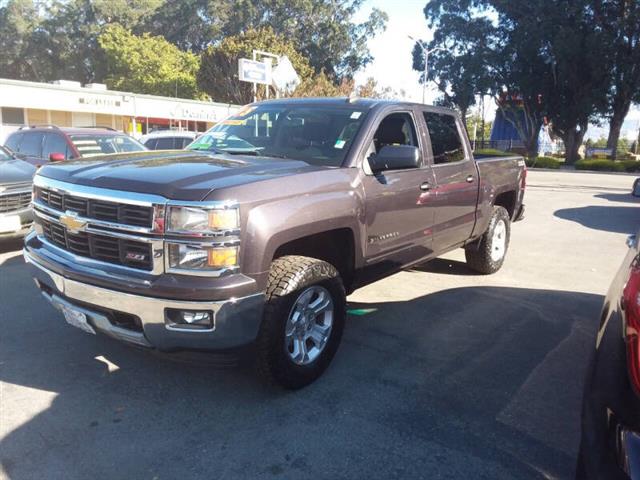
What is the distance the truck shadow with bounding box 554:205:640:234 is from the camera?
33.0 feet

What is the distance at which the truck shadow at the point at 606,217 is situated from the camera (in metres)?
10.1

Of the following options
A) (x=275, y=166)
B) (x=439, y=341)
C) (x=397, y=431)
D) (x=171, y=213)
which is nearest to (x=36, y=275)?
(x=171, y=213)

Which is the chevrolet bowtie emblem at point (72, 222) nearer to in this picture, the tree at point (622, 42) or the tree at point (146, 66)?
the tree at point (622, 42)

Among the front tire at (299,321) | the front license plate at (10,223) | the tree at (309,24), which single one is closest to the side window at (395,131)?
the front tire at (299,321)

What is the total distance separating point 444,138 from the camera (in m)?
5.22

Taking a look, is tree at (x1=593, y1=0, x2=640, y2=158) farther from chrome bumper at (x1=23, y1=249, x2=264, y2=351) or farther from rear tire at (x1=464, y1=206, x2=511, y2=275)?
chrome bumper at (x1=23, y1=249, x2=264, y2=351)

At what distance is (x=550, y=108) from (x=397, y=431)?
131 ft

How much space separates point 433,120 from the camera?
201 inches

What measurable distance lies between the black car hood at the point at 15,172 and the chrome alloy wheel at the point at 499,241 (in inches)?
242

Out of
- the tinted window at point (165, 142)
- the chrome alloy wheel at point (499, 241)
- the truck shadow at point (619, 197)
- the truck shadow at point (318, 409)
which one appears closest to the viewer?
the truck shadow at point (318, 409)

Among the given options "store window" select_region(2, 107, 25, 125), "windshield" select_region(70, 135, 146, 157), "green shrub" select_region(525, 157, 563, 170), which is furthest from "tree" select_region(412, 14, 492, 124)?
"windshield" select_region(70, 135, 146, 157)

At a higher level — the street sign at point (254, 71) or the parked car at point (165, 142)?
the street sign at point (254, 71)

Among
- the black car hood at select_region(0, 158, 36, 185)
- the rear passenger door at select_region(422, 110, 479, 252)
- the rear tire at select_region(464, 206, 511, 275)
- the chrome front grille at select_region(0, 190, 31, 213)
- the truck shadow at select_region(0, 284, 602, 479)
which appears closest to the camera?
the truck shadow at select_region(0, 284, 602, 479)

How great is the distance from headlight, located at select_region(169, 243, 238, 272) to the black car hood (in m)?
5.25
